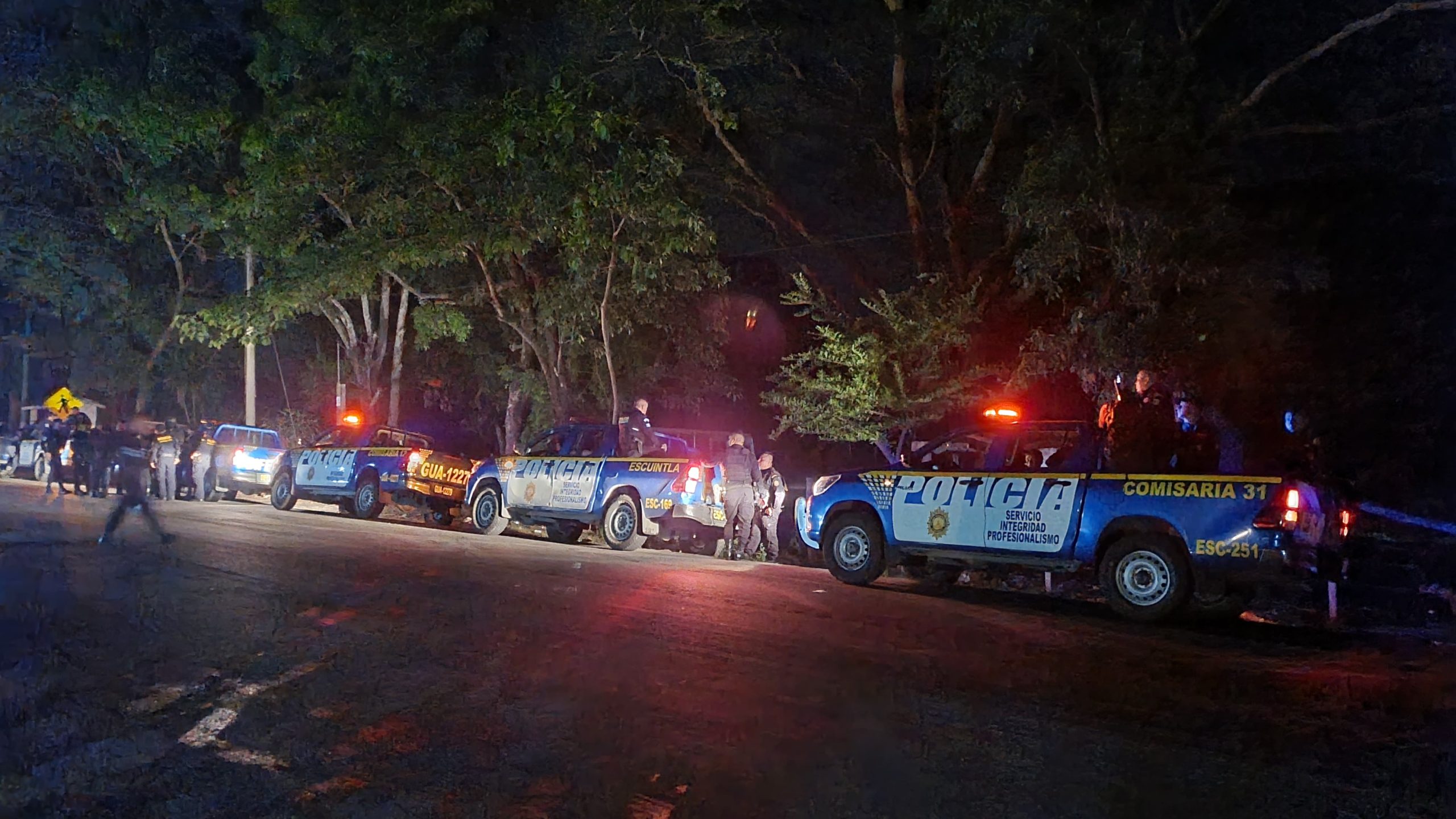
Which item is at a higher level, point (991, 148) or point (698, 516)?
point (991, 148)

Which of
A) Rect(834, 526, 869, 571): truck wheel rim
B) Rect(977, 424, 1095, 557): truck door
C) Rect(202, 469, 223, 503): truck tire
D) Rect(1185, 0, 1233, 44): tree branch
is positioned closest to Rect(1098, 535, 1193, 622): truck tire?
Rect(977, 424, 1095, 557): truck door

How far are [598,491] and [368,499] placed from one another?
6.14 meters

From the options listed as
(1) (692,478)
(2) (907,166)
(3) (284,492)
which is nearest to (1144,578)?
(1) (692,478)

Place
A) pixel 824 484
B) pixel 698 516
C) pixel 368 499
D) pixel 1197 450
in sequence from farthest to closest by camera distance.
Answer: pixel 368 499 < pixel 698 516 < pixel 824 484 < pixel 1197 450

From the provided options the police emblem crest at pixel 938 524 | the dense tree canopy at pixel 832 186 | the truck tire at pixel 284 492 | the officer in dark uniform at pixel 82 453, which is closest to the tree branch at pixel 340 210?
the dense tree canopy at pixel 832 186

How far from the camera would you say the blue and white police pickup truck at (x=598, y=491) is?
16062 millimetres

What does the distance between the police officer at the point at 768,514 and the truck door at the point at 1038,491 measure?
17.4ft

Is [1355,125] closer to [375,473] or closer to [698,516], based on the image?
[698,516]

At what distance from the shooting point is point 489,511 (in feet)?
63.1

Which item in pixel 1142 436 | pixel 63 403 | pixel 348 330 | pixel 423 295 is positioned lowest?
pixel 1142 436

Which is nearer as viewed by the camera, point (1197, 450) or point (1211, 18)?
point (1197, 450)

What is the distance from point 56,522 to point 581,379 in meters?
12.3

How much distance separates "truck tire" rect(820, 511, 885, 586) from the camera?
42.1 feet

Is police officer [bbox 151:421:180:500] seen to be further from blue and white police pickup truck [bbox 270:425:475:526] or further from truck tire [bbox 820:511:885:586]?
truck tire [bbox 820:511:885:586]
